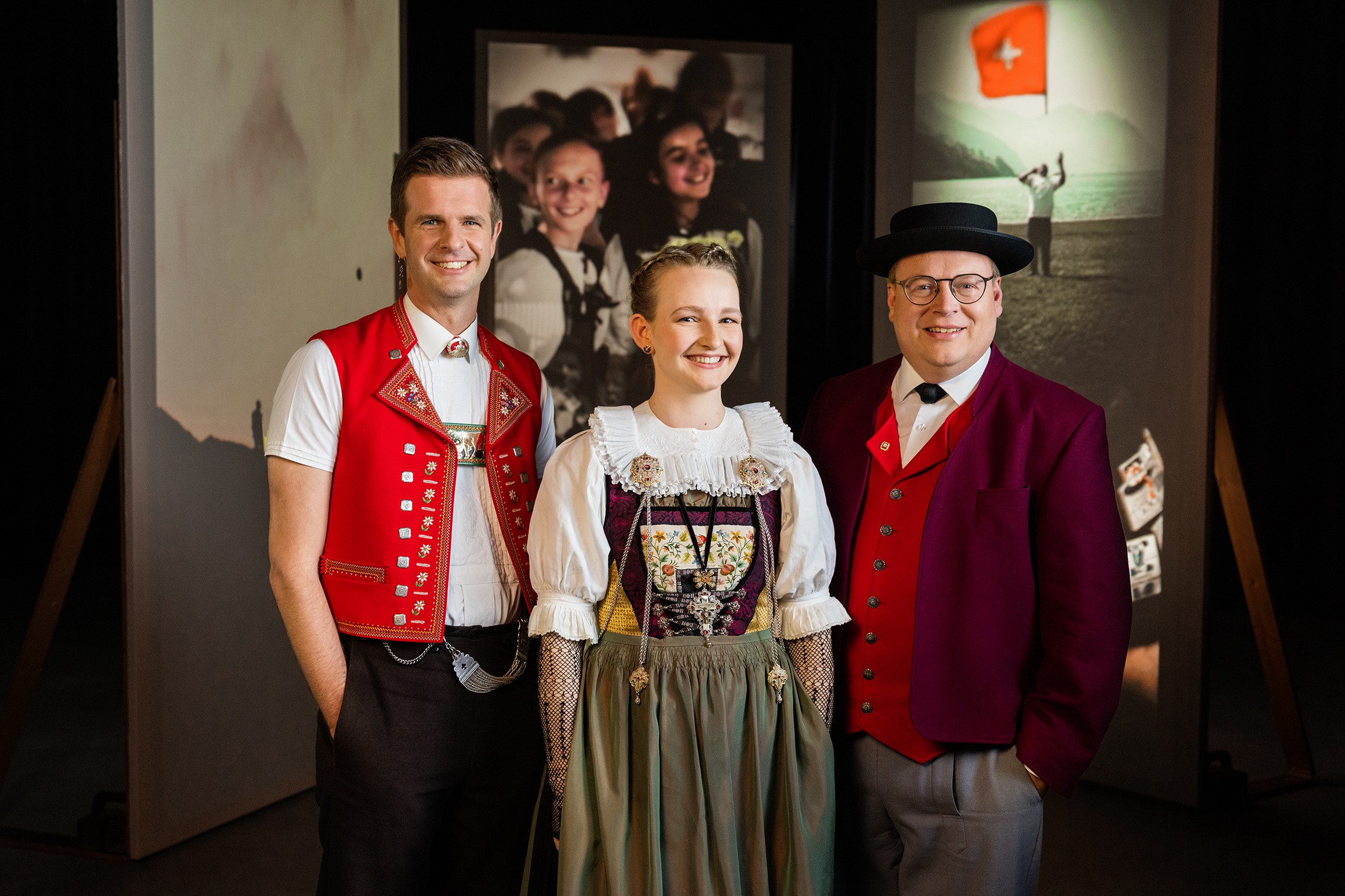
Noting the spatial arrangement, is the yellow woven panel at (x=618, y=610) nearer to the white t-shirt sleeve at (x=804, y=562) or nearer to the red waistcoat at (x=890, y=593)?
the white t-shirt sleeve at (x=804, y=562)

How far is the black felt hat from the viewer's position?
190 cm

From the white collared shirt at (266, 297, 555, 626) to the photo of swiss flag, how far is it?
258 centimetres

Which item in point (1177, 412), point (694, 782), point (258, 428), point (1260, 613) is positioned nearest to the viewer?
point (694, 782)

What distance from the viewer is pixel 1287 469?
6.28 meters

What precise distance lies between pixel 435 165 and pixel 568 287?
2027mm

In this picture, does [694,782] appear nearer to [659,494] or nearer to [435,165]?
[659,494]

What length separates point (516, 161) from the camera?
397 cm

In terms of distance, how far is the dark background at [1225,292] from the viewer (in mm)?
5926

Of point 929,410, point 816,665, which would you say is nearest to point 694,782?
point 816,665

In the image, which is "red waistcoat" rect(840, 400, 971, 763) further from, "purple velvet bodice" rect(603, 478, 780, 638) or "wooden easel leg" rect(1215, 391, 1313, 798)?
"wooden easel leg" rect(1215, 391, 1313, 798)

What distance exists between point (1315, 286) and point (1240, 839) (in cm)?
400

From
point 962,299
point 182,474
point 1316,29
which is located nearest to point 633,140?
point 182,474

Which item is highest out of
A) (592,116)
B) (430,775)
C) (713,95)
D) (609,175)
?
(713,95)

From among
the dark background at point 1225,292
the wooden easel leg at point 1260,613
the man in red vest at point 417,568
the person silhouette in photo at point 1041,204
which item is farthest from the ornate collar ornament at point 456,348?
the dark background at point 1225,292
